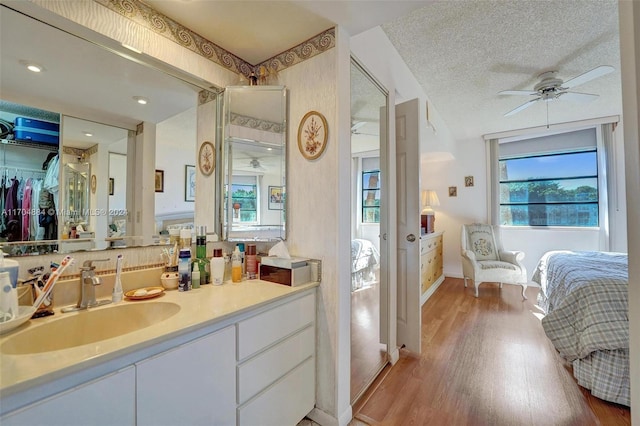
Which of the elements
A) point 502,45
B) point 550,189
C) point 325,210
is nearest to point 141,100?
Result: point 325,210

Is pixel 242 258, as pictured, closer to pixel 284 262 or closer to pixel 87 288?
pixel 284 262

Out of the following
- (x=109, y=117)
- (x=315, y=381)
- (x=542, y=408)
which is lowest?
(x=542, y=408)

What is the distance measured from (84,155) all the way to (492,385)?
2.85m

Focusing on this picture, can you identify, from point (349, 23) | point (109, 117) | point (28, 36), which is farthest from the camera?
point (349, 23)

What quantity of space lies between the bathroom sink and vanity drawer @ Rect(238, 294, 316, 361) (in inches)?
12.5

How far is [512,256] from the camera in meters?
4.13

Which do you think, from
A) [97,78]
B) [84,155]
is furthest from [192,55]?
[84,155]

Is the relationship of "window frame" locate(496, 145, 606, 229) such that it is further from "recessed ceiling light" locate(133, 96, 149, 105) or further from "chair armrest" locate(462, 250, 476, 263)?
"recessed ceiling light" locate(133, 96, 149, 105)

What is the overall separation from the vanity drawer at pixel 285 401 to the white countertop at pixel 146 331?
0.43m

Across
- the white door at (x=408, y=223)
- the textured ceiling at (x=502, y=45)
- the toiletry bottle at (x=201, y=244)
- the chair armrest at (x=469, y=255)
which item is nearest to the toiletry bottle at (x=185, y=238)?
the toiletry bottle at (x=201, y=244)

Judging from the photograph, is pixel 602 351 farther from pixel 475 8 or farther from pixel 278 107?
pixel 278 107

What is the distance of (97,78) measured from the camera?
1.25 metres

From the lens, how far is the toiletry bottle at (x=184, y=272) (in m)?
1.35

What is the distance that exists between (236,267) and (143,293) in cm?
47
